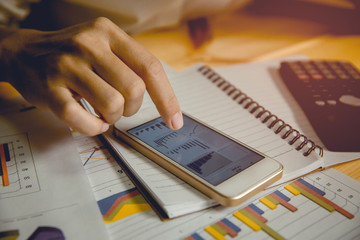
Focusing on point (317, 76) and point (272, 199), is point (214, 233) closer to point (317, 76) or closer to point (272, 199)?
point (272, 199)

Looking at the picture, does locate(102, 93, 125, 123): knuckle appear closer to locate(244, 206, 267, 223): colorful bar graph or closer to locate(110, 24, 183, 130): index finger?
locate(110, 24, 183, 130): index finger

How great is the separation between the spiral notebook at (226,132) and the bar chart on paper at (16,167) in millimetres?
98

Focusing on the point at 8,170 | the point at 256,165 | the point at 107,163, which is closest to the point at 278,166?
the point at 256,165

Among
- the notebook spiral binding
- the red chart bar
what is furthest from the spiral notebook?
the red chart bar

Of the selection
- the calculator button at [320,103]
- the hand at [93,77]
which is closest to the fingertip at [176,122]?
the hand at [93,77]

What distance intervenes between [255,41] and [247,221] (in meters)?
0.56

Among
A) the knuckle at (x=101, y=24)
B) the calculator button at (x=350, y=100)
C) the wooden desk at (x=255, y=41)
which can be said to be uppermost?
the wooden desk at (x=255, y=41)

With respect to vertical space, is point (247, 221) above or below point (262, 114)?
below

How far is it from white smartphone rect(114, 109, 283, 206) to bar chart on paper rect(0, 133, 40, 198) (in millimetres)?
111

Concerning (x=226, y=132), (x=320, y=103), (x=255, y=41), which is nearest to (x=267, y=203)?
(x=226, y=132)

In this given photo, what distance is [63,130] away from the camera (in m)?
0.44

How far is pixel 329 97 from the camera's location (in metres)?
0.51

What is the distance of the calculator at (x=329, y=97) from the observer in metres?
0.44

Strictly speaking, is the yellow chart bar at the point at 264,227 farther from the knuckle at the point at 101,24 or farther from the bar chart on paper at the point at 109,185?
the knuckle at the point at 101,24
